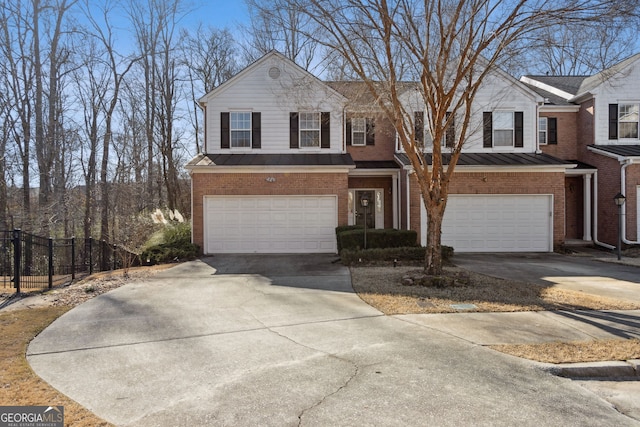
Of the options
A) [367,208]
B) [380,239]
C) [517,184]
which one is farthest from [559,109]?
[380,239]

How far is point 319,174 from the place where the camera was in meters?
15.2

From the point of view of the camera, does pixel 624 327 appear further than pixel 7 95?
No

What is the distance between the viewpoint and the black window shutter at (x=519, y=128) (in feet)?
56.6

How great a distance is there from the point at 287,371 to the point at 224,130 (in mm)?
13416

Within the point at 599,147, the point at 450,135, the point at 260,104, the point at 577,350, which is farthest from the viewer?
the point at 599,147

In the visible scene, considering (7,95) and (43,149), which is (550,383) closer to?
(43,149)

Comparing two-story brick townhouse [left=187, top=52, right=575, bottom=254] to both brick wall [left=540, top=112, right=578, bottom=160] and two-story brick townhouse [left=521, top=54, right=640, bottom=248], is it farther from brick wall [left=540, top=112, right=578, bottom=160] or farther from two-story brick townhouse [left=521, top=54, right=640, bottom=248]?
two-story brick townhouse [left=521, top=54, right=640, bottom=248]

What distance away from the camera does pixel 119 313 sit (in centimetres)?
714

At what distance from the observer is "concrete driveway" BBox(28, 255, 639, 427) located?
358 centimetres

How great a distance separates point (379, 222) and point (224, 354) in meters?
13.9

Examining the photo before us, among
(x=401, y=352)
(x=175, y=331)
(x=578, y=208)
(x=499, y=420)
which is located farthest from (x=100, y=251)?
(x=578, y=208)

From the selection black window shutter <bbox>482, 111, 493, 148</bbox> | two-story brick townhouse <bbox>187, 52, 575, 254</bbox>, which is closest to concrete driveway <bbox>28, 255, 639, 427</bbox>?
two-story brick townhouse <bbox>187, 52, 575, 254</bbox>

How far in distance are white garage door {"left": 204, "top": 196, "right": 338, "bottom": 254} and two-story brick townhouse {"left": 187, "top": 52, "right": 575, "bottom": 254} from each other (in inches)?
1.5

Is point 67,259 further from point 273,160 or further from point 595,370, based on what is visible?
point 595,370
